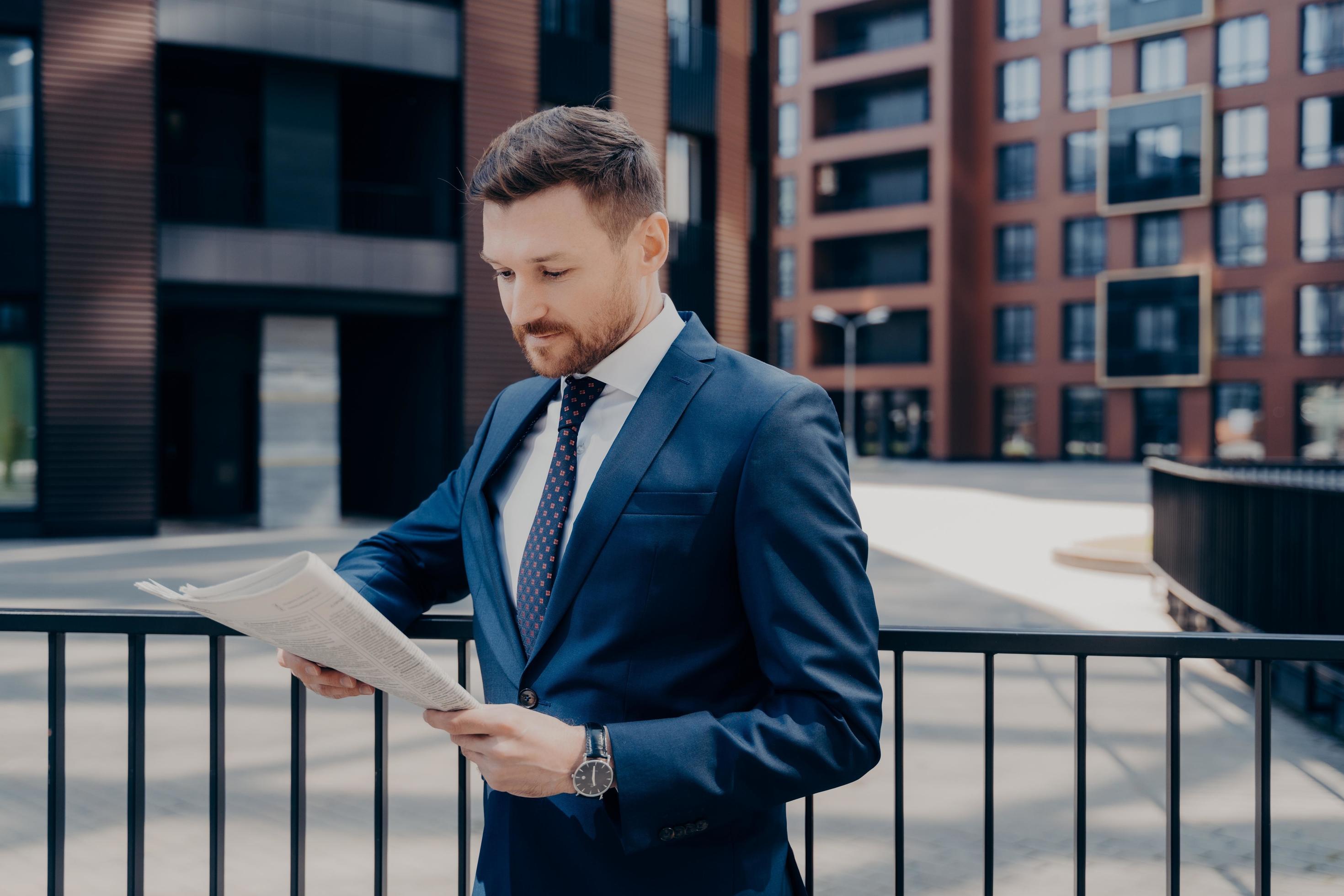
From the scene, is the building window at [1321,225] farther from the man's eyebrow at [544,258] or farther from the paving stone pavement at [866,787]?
the man's eyebrow at [544,258]

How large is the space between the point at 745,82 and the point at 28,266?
1437 cm

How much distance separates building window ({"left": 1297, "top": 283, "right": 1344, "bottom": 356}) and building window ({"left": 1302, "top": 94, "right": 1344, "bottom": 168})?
472 cm

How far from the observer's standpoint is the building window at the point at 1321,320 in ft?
145

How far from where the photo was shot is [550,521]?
1.78 meters

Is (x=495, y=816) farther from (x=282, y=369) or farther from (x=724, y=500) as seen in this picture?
(x=282, y=369)

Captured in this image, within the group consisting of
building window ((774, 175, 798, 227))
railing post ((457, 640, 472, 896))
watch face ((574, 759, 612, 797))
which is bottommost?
railing post ((457, 640, 472, 896))

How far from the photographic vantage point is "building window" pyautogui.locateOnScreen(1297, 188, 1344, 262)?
44.1 metres

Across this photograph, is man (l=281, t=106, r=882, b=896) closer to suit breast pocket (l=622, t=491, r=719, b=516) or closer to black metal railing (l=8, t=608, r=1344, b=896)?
suit breast pocket (l=622, t=491, r=719, b=516)

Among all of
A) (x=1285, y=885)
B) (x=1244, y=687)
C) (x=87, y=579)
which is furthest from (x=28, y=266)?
(x=1285, y=885)

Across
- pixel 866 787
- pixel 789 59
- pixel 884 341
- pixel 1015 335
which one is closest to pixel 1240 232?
pixel 1015 335

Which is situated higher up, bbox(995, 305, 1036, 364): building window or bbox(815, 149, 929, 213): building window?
bbox(815, 149, 929, 213): building window

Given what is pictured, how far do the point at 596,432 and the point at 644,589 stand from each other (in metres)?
0.31

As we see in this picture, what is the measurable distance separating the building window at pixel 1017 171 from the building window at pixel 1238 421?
39.1 feet

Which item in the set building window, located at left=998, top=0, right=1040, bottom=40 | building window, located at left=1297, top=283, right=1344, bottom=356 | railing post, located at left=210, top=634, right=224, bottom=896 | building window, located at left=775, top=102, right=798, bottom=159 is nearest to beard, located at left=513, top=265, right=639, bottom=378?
railing post, located at left=210, top=634, right=224, bottom=896
